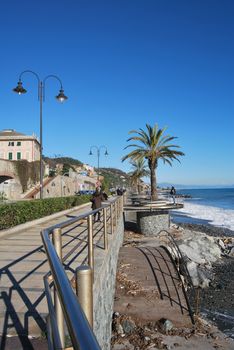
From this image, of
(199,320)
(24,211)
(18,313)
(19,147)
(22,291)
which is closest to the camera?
(18,313)

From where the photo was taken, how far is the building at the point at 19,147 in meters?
63.7

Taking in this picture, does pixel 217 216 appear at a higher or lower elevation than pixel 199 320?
lower

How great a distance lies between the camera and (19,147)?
211 ft

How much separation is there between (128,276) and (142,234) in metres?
10.4

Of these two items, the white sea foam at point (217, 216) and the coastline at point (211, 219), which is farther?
the white sea foam at point (217, 216)

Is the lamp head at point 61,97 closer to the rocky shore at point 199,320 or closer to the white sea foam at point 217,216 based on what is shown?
the rocky shore at point 199,320

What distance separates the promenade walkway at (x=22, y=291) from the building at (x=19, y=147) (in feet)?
183

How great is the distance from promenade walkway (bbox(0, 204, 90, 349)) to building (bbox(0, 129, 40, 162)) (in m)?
55.9

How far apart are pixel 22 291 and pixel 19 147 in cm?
6176

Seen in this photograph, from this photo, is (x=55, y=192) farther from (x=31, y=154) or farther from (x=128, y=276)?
(x=128, y=276)

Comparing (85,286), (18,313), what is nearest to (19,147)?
(18,313)

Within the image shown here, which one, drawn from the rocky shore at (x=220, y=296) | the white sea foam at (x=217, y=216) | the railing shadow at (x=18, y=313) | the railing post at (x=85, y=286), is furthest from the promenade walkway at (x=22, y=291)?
the white sea foam at (x=217, y=216)

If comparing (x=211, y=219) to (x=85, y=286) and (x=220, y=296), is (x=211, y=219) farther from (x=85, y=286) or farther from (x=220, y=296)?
(x=85, y=286)

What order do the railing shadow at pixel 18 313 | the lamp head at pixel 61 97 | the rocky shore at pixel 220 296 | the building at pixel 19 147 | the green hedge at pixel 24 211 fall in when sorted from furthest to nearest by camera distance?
the building at pixel 19 147, the lamp head at pixel 61 97, the green hedge at pixel 24 211, the rocky shore at pixel 220 296, the railing shadow at pixel 18 313
